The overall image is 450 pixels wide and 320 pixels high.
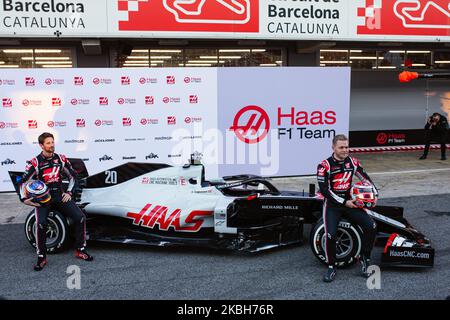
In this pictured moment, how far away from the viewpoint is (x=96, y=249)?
6.56 meters

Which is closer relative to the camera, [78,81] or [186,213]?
[186,213]

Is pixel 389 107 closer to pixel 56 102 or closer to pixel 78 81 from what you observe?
pixel 78 81

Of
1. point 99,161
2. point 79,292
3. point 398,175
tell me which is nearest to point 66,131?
point 99,161

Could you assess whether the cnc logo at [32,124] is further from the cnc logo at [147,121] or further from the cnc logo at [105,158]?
the cnc logo at [147,121]

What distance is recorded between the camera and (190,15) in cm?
1233

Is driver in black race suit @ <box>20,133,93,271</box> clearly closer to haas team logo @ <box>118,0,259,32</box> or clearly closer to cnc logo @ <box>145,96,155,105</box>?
cnc logo @ <box>145,96,155,105</box>

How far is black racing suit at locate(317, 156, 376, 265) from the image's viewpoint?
17.5 ft

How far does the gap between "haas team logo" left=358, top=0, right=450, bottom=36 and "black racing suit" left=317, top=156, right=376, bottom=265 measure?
9286 millimetres

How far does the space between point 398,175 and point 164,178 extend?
7.74 m

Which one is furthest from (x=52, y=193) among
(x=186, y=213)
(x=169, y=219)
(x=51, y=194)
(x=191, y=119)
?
(x=191, y=119)

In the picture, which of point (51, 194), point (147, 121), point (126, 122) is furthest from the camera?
point (147, 121)

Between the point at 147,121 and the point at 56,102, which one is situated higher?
the point at 56,102

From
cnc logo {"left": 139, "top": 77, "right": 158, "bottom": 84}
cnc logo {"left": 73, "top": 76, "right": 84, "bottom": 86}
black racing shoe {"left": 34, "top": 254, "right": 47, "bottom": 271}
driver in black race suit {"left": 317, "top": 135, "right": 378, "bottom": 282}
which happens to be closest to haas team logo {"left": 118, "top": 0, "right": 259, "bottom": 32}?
cnc logo {"left": 139, "top": 77, "right": 158, "bottom": 84}

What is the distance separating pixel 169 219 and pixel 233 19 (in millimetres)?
7832
